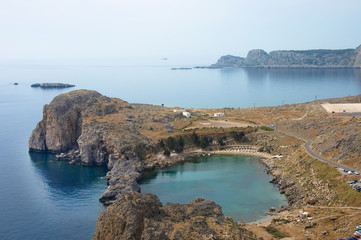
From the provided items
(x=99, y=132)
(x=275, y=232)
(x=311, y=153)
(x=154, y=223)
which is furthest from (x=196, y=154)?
(x=154, y=223)

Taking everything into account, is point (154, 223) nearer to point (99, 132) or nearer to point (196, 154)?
point (196, 154)

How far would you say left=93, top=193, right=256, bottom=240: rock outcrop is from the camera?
25828mm

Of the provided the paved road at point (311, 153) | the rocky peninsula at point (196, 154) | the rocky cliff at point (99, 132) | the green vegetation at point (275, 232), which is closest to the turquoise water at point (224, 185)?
the rocky peninsula at point (196, 154)

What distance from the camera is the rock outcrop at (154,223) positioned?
2583 cm

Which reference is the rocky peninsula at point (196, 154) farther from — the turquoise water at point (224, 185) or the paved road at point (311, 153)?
the turquoise water at point (224, 185)

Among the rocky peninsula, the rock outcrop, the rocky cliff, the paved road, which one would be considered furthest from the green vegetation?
the rocky cliff

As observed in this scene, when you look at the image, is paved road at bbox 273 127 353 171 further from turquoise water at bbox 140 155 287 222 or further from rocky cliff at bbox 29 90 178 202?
rocky cliff at bbox 29 90 178 202

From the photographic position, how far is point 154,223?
26.5 meters

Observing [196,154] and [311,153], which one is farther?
[196,154]

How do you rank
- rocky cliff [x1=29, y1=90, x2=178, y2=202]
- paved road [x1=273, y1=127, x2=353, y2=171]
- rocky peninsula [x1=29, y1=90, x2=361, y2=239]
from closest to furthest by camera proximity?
rocky peninsula [x1=29, y1=90, x2=361, y2=239], paved road [x1=273, y1=127, x2=353, y2=171], rocky cliff [x1=29, y1=90, x2=178, y2=202]

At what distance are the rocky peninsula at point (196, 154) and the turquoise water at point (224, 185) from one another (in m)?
2.15

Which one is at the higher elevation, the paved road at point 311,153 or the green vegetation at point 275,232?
the paved road at point 311,153

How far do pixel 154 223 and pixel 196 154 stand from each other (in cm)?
4545

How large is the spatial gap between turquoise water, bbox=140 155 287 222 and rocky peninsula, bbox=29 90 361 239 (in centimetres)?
215
